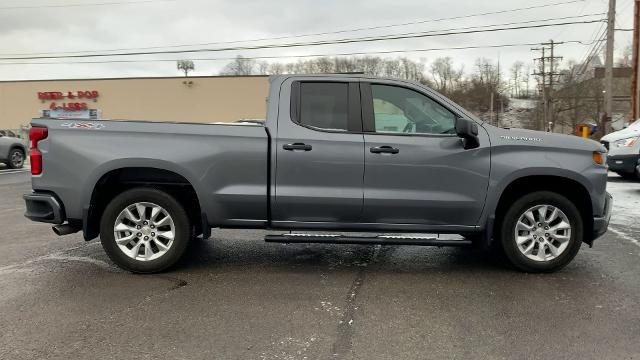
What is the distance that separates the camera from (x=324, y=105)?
511 cm

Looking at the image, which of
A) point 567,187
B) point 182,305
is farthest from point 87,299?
point 567,187

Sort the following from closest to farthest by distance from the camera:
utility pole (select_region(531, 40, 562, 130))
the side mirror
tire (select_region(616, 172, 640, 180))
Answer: the side mirror → tire (select_region(616, 172, 640, 180)) → utility pole (select_region(531, 40, 562, 130))

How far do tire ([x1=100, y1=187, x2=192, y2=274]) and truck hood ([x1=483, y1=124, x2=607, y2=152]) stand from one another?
3.14 metres

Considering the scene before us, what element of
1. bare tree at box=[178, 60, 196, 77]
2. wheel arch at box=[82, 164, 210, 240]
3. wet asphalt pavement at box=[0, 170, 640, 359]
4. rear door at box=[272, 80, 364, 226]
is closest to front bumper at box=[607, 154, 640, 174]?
wet asphalt pavement at box=[0, 170, 640, 359]

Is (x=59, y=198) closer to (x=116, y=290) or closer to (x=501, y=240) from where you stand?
(x=116, y=290)

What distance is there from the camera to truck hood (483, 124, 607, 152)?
196 inches

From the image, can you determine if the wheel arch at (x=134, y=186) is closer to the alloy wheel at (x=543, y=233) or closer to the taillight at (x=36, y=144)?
the taillight at (x=36, y=144)

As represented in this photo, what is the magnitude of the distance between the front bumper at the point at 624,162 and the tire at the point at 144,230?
38.1ft

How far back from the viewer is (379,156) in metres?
4.89

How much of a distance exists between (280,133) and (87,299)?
2.25 m

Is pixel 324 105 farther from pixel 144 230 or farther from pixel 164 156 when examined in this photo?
pixel 144 230

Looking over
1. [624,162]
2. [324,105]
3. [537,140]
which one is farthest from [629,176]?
[324,105]

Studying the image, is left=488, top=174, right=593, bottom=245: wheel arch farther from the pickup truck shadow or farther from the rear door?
the rear door

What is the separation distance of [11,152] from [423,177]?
17972 mm
